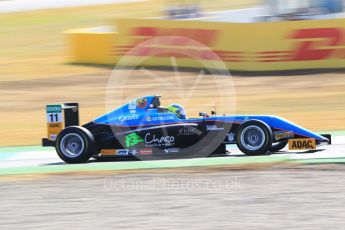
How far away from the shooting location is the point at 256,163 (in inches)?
461

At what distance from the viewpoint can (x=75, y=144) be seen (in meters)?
12.9

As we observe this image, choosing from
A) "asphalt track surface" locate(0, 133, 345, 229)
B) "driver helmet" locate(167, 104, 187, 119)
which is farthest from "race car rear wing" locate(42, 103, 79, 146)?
"driver helmet" locate(167, 104, 187, 119)

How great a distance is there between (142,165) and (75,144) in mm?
1305

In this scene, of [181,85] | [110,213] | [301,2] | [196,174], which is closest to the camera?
[110,213]

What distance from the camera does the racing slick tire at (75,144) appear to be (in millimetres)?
12727

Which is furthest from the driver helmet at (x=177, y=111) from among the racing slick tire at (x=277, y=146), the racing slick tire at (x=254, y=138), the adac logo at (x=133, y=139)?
the racing slick tire at (x=277, y=146)

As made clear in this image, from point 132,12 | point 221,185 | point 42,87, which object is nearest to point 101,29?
point 42,87

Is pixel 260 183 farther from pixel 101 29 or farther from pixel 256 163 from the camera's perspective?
pixel 101 29

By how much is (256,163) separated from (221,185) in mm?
1645

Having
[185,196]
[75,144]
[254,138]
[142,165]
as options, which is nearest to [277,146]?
[254,138]

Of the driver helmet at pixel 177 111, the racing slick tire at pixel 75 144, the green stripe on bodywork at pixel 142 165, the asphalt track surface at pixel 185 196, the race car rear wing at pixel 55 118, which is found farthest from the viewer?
the race car rear wing at pixel 55 118

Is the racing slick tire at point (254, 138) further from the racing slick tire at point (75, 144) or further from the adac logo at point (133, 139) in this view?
the racing slick tire at point (75, 144)

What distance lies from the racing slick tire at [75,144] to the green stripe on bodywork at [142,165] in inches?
6.8

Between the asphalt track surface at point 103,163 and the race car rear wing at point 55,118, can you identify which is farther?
the race car rear wing at point 55,118
